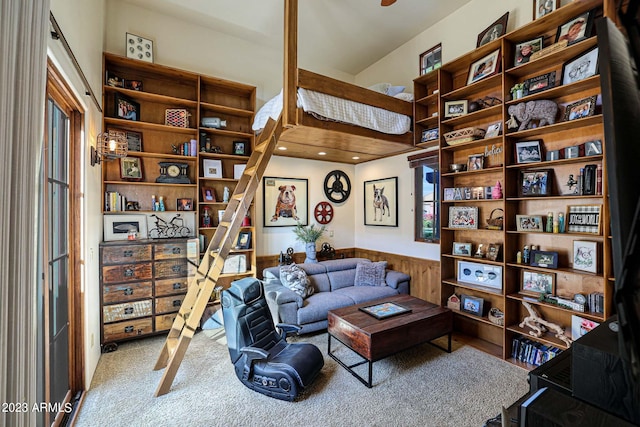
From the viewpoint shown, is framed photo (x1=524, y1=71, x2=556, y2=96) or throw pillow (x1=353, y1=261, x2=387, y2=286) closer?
framed photo (x1=524, y1=71, x2=556, y2=96)

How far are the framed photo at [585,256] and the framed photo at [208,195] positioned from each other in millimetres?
3967

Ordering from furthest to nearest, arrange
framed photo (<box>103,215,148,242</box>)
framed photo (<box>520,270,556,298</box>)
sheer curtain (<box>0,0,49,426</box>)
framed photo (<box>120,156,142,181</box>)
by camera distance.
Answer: framed photo (<box>120,156,142,181</box>) < framed photo (<box>103,215,148,242</box>) < framed photo (<box>520,270,556,298</box>) < sheer curtain (<box>0,0,49,426</box>)

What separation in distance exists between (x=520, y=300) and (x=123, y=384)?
3.80m

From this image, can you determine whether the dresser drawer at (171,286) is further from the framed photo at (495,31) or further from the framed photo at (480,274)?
the framed photo at (495,31)

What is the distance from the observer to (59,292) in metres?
2.06

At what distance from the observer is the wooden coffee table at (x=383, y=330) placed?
2514mm

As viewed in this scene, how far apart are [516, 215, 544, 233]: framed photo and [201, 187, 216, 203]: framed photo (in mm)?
3592

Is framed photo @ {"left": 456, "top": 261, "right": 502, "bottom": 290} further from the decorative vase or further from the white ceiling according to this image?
the white ceiling

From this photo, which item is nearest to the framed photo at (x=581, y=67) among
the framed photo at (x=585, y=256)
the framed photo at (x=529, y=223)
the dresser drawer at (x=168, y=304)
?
the framed photo at (x=529, y=223)

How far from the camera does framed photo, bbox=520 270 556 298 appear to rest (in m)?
2.75

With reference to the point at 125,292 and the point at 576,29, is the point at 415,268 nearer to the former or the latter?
the point at 576,29

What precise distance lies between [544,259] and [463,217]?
0.89 metres

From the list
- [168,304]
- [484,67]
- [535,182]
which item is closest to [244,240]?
[168,304]

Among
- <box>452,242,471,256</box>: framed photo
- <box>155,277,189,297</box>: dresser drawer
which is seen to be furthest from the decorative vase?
<box>452,242,471,256</box>: framed photo
